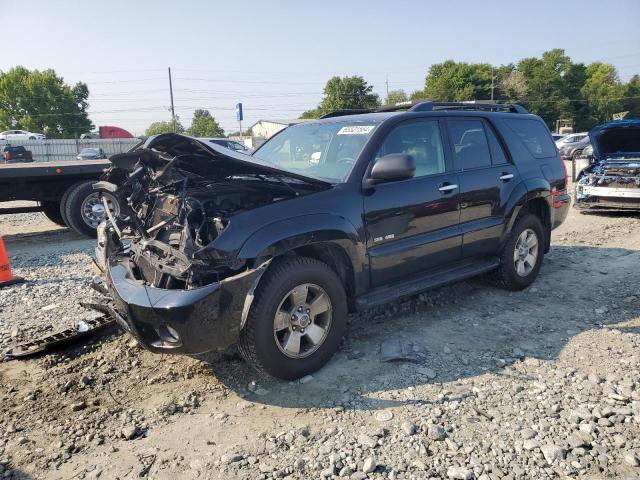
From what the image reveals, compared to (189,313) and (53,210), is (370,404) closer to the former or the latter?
(189,313)

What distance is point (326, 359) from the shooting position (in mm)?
3564

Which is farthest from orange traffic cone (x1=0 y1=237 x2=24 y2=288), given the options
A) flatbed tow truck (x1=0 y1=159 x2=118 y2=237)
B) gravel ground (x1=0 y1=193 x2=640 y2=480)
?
flatbed tow truck (x1=0 y1=159 x2=118 y2=237)

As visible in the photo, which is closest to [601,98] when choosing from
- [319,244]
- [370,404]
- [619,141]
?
[619,141]

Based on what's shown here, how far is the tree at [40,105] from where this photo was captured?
216 feet

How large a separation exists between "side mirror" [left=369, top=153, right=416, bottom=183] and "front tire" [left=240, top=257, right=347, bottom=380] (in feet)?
2.62

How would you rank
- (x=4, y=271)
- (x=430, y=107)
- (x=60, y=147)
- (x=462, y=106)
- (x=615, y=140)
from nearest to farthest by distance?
(x=430, y=107)
(x=462, y=106)
(x=4, y=271)
(x=615, y=140)
(x=60, y=147)

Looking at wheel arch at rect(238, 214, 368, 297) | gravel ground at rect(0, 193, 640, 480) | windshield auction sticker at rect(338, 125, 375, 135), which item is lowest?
gravel ground at rect(0, 193, 640, 480)

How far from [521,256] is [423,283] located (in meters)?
1.73

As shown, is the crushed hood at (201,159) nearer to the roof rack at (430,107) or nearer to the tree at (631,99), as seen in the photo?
the roof rack at (430,107)

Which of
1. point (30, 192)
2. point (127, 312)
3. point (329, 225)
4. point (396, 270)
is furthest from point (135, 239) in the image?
point (30, 192)

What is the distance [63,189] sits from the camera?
27.4 feet

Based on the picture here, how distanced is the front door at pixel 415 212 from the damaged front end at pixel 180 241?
25.8 inches

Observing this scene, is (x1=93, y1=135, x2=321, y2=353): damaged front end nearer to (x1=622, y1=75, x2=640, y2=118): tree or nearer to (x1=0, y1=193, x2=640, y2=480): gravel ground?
(x1=0, y1=193, x2=640, y2=480): gravel ground

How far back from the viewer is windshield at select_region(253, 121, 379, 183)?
3.98m
